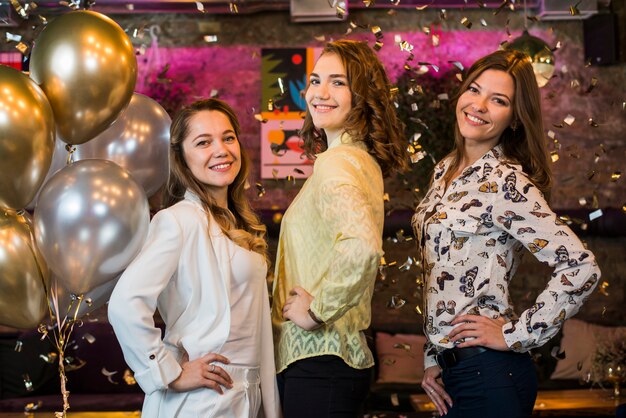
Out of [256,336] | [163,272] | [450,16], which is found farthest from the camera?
[450,16]

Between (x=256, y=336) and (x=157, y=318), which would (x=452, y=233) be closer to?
(x=256, y=336)

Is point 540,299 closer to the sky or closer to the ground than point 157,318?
closer to the sky

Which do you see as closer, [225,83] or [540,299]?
[540,299]

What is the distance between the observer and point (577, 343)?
234 inches

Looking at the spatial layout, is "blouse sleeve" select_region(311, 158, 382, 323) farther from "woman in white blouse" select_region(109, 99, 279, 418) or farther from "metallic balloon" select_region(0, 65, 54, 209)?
"metallic balloon" select_region(0, 65, 54, 209)

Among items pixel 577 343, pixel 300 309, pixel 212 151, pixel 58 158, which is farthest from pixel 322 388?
pixel 577 343

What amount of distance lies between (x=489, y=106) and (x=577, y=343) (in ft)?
13.3

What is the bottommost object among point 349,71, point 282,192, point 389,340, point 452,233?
point 389,340

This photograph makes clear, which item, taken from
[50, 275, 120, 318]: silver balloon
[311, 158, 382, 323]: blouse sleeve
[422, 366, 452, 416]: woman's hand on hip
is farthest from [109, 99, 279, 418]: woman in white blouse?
[422, 366, 452, 416]: woman's hand on hip

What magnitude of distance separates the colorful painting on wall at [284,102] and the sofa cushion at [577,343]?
2278mm

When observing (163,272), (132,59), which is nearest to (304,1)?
(132,59)

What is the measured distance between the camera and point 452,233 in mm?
2258

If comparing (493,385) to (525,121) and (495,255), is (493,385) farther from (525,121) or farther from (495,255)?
(525,121)

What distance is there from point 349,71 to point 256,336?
74cm
